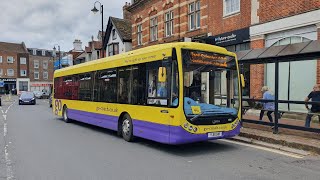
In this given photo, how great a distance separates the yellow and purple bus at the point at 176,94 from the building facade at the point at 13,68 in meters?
73.2

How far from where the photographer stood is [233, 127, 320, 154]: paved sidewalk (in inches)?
318

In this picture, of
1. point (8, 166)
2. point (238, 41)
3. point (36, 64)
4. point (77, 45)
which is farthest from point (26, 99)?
point (36, 64)

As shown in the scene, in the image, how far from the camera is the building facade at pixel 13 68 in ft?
253

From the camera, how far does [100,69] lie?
12070mm

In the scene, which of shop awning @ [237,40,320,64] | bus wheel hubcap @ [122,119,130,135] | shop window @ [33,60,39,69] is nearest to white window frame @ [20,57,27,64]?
shop window @ [33,60,39,69]

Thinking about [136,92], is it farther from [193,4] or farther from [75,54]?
[75,54]

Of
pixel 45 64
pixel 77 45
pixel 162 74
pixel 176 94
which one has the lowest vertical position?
pixel 176 94

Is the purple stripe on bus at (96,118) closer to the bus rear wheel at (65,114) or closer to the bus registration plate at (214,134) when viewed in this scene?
the bus rear wheel at (65,114)

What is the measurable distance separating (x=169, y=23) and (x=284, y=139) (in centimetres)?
1735

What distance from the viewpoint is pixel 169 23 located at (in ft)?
81.0

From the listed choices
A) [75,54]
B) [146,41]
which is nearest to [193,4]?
[146,41]

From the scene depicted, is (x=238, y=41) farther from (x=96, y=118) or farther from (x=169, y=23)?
(x=96, y=118)

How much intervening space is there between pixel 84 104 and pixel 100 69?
215cm

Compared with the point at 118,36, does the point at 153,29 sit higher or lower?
lower
